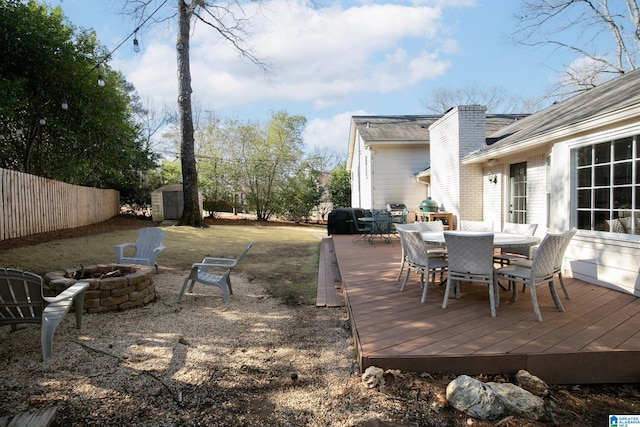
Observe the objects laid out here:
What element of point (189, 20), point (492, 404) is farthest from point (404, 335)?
point (189, 20)

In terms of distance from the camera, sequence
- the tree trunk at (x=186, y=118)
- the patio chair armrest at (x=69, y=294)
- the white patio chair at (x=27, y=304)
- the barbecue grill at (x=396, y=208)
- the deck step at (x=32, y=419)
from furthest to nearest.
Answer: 1. the tree trunk at (x=186, y=118)
2. the barbecue grill at (x=396, y=208)
3. the patio chair armrest at (x=69, y=294)
4. the white patio chair at (x=27, y=304)
5. the deck step at (x=32, y=419)

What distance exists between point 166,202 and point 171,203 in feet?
0.75

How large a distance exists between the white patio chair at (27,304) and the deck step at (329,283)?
2.78 m

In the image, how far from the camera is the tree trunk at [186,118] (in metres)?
13.1

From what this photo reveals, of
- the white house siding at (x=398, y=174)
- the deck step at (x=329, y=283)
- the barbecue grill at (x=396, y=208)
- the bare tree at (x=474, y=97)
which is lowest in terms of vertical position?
the deck step at (x=329, y=283)

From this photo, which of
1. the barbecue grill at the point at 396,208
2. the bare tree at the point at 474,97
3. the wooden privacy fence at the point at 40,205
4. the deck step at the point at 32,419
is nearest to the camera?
the deck step at the point at 32,419

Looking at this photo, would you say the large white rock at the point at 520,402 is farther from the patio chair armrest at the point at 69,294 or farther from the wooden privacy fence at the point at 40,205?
the wooden privacy fence at the point at 40,205

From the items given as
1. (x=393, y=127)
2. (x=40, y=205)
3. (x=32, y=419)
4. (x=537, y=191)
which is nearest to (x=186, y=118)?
(x=40, y=205)

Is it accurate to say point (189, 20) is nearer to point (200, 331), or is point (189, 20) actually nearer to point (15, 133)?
point (15, 133)

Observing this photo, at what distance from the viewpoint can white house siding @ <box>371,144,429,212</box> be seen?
1297 centimetres

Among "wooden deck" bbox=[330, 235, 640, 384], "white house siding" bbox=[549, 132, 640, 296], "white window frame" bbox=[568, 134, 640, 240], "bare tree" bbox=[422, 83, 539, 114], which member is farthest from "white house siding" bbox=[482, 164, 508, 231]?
"bare tree" bbox=[422, 83, 539, 114]

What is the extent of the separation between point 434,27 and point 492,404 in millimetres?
11737

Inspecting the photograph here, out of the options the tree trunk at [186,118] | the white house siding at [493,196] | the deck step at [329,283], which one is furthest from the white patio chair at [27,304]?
the tree trunk at [186,118]

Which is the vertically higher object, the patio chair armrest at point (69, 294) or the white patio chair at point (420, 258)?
the white patio chair at point (420, 258)
